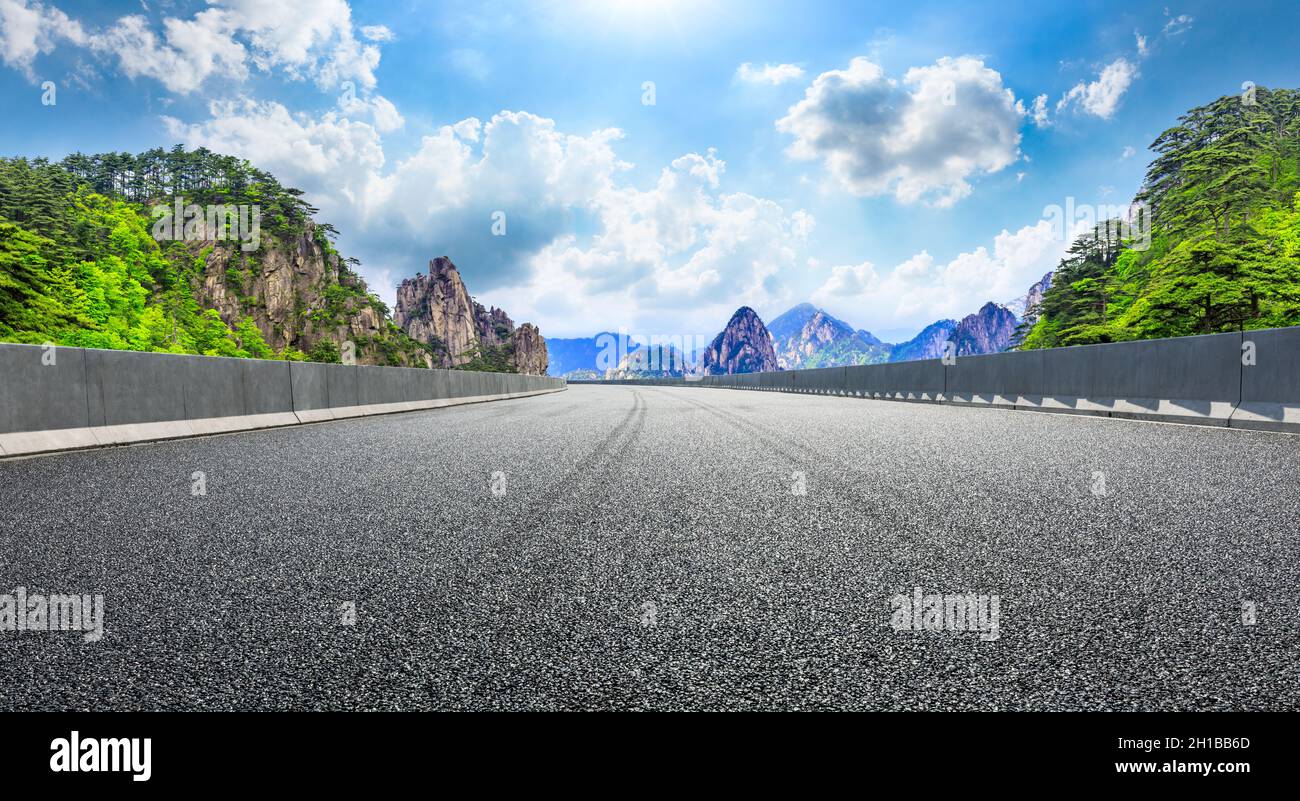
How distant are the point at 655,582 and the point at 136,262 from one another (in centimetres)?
10611

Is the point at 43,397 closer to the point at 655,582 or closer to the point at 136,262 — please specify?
the point at 655,582

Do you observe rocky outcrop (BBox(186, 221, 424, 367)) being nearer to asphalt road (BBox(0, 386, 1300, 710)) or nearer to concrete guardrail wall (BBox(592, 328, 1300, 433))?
concrete guardrail wall (BBox(592, 328, 1300, 433))

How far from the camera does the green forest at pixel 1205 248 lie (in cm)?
3928

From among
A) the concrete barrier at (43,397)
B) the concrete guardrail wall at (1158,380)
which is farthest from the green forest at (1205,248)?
the concrete barrier at (43,397)

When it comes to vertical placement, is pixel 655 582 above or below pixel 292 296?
below

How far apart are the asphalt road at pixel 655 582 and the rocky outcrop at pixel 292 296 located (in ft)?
375

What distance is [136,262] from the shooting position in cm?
8700

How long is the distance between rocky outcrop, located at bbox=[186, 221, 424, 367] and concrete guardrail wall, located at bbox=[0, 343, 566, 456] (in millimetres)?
104602

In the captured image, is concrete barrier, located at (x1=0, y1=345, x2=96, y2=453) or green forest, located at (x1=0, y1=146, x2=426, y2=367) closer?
concrete barrier, located at (x1=0, y1=345, x2=96, y2=453)

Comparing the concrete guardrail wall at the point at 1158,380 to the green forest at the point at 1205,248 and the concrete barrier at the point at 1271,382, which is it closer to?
the concrete barrier at the point at 1271,382

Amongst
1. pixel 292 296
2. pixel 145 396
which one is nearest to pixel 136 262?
pixel 292 296

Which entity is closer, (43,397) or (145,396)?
(43,397)

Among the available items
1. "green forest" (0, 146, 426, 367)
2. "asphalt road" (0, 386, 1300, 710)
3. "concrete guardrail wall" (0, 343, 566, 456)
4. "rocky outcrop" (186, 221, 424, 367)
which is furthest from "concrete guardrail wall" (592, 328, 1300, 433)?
"rocky outcrop" (186, 221, 424, 367)

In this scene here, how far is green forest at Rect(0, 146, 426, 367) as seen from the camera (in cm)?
5125
